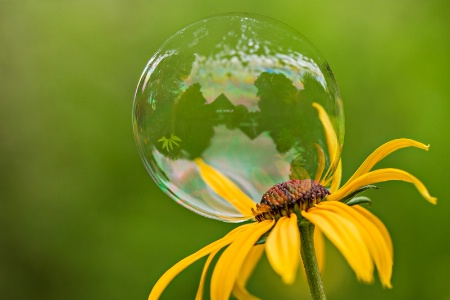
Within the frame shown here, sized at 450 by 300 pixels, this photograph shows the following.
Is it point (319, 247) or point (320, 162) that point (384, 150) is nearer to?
point (320, 162)

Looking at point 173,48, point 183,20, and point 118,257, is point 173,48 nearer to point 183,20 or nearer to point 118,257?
point 118,257

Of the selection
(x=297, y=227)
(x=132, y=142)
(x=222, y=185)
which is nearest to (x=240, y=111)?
(x=222, y=185)

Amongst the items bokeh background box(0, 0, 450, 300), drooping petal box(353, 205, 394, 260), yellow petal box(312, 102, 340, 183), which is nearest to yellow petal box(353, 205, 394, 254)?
drooping petal box(353, 205, 394, 260)

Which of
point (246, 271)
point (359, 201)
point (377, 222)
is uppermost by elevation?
point (359, 201)

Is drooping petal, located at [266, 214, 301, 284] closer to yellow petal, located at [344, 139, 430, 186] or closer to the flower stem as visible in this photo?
the flower stem

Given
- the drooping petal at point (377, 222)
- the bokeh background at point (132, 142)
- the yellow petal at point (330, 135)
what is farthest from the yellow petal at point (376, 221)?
the bokeh background at point (132, 142)

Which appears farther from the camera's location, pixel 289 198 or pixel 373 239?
pixel 289 198
